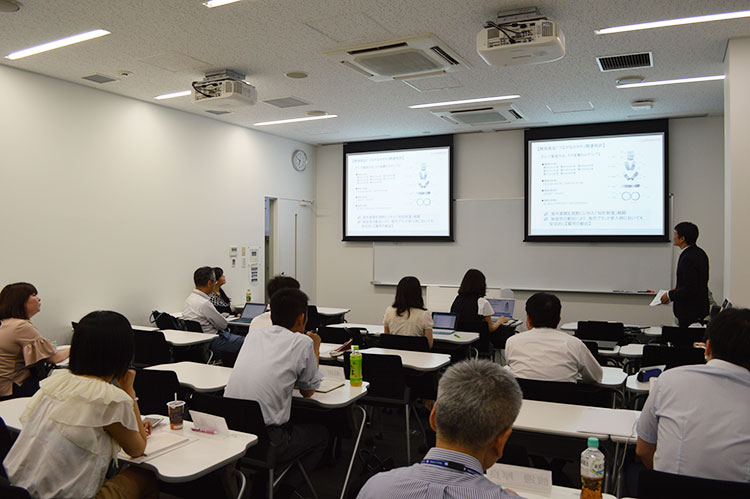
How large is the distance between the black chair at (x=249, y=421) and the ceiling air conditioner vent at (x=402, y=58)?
340 cm

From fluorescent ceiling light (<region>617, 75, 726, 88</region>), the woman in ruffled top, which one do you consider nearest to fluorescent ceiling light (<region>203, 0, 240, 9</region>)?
the woman in ruffled top

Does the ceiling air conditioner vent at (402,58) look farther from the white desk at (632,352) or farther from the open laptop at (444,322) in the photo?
the white desk at (632,352)

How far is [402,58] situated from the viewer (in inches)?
201

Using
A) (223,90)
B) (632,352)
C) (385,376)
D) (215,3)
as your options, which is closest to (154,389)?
(385,376)

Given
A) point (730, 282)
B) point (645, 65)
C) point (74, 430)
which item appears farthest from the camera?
point (645, 65)

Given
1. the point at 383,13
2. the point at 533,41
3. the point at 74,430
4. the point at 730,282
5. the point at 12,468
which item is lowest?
the point at 12,468

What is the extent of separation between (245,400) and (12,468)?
98cm

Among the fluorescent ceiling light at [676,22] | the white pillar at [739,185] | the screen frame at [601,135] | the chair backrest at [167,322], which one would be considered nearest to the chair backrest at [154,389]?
the chair backrest at [167,322]

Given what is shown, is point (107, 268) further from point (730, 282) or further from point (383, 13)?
point (730, 282)

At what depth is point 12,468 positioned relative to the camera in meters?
2.09

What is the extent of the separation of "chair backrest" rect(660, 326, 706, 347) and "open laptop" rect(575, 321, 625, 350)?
696 millimetres

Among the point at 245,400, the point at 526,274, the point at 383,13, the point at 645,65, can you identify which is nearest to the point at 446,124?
the point at 526,274

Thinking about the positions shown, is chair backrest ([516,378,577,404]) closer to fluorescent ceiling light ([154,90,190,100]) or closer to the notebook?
the notebook

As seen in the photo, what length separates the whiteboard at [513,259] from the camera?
8.07 meters
